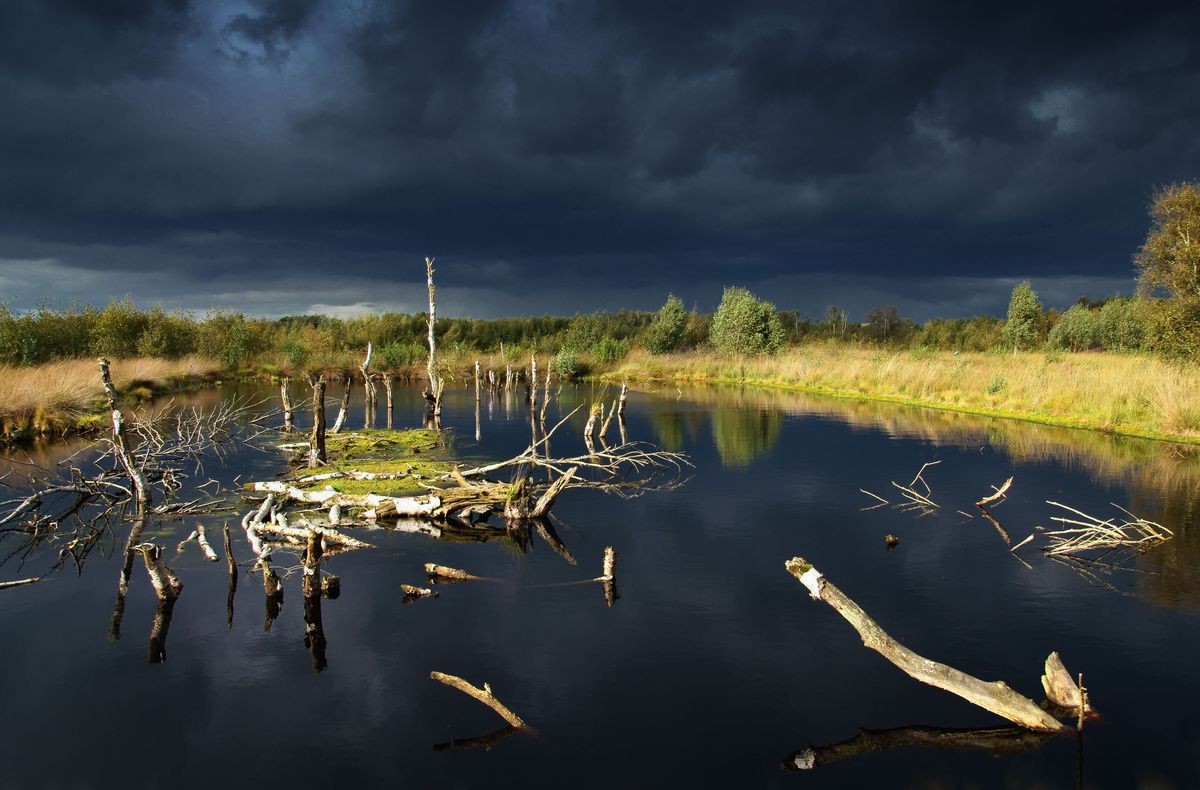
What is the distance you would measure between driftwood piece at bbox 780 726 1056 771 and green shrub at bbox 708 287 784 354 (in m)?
52.1

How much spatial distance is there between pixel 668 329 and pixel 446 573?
53381mm

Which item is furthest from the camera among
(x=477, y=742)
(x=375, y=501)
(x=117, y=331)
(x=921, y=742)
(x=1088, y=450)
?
(x=117, y=331)

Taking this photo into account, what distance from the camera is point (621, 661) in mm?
8844

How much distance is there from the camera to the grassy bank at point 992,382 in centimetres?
2427

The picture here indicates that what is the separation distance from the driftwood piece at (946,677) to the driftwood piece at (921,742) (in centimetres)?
17

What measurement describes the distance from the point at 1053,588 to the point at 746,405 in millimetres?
26829

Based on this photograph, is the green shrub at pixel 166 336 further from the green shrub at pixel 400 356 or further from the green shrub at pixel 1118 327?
the green shrub at pixel 1118 327

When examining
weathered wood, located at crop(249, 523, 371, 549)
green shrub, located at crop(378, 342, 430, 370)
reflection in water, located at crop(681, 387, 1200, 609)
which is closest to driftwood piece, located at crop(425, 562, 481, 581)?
weathered wood, located at crop(249, 523, 371, 549)

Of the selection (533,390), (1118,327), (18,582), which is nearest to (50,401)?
(533,390)

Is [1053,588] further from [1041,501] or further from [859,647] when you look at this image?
[1041,501]

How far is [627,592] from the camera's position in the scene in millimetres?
11195

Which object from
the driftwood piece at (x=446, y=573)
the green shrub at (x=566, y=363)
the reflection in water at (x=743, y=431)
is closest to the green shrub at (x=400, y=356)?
the green shrub at (x=566, y=363)

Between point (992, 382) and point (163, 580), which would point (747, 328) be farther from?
point (163, 580)

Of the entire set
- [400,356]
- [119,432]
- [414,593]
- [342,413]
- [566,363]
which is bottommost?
[414,593]
